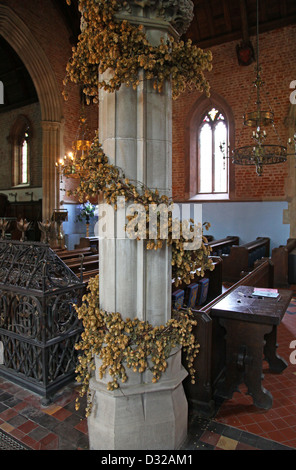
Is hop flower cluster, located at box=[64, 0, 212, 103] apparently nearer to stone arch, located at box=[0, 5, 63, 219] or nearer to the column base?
the column base

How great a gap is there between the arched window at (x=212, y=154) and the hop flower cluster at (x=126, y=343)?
8972 mm

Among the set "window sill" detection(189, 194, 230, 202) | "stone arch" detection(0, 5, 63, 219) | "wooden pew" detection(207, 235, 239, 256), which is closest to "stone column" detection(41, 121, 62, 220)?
"stone arch" detection(0, 5, 63, 219)

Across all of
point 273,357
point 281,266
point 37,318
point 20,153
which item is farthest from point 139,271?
point 20,153

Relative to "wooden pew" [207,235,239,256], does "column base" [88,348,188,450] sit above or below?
below

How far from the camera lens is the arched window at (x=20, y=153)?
14.2m

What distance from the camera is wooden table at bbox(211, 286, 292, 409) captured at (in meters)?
2.73

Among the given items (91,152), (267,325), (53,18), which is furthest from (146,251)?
(53,18)

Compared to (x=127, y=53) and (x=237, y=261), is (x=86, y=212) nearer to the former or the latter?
(x=237, y=261)

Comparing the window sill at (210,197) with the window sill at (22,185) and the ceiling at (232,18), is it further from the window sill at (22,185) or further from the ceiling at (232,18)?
the window sill at (22,185)

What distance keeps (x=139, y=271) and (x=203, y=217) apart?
8651mm

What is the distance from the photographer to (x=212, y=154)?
1096cm

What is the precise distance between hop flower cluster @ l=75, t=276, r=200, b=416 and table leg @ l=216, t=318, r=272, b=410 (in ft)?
2.14
